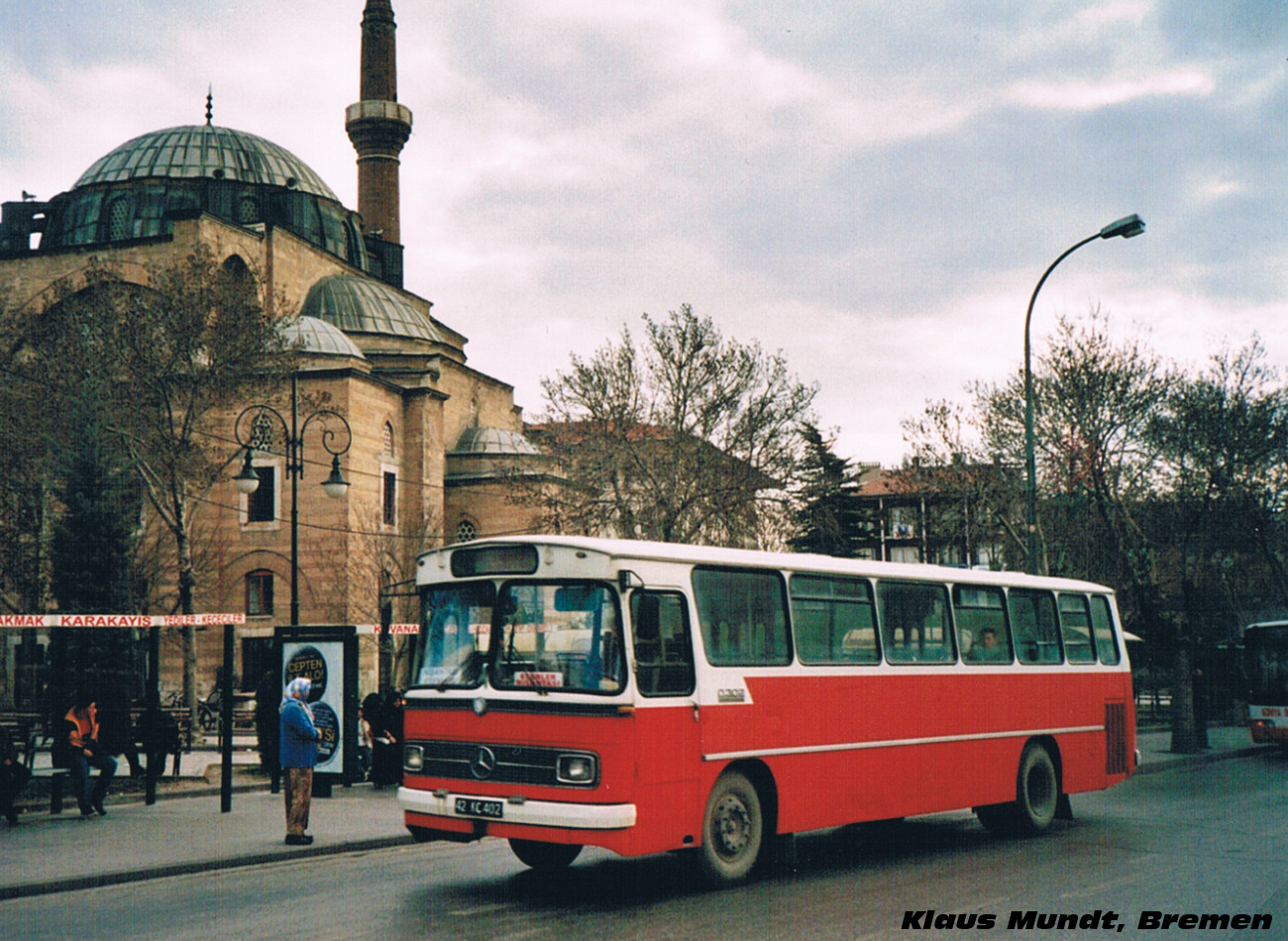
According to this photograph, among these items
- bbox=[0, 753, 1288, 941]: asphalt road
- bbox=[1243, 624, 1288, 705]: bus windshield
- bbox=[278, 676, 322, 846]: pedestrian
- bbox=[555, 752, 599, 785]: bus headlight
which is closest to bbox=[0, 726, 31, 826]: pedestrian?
bbox=[278, 676, 322, 846]: pedestrian

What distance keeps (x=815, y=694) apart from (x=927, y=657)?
1.71 metres

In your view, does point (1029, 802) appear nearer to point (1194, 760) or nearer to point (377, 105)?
point (1194, 760)

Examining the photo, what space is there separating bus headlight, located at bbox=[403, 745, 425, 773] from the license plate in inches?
22.0

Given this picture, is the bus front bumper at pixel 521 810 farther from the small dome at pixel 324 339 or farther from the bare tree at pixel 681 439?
the small dome at pixel 324 339

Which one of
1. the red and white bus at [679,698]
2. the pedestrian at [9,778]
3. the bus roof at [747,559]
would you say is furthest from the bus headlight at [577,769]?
the pedestrian at [9,778]

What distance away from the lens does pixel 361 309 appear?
Result: 6141cm

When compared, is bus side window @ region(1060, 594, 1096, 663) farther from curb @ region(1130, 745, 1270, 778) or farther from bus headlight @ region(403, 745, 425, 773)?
bus headlight @ region(403, 745, 425, 773)

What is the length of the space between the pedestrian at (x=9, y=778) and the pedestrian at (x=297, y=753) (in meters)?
3.69

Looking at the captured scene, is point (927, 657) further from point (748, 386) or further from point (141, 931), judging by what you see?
point (748, 386)

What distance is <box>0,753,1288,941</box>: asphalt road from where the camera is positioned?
25.1 feet

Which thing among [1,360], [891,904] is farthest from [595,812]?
[1,360]

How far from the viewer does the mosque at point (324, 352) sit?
49.3 metres

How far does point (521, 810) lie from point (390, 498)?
48103 millimetres

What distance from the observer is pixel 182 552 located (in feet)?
82.1
